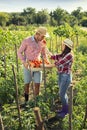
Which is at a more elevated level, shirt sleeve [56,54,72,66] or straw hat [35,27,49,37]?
straw hat [35,27,49,37]

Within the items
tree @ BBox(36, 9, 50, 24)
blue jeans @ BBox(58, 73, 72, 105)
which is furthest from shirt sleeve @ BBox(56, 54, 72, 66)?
tree @ BBox(36, 9, 50, 24)

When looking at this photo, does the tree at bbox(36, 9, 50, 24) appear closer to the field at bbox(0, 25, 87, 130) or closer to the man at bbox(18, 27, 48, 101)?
the field at bbox(0, 25, 87, 130)

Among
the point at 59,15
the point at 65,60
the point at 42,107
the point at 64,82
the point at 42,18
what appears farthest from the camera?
the point at 42,18

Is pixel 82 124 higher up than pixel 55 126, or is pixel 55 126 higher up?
pixel 82 124

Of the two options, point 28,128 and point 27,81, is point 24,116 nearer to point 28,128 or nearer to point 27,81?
point 28,128

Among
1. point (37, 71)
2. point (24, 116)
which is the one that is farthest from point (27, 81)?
point (24, 116)

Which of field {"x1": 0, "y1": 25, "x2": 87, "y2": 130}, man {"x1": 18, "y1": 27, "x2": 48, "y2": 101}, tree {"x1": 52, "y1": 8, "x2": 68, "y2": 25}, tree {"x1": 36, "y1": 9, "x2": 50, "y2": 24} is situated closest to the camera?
field {"x1": 0, "y1": 25, "x2": 87, "y2": 130}

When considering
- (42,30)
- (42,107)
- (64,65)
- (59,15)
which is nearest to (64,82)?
(64,65)

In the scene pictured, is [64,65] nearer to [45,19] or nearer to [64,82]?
[64,82]

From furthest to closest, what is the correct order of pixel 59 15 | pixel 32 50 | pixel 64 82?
pixel 59 15, pixel 32 50, pixel 64 82

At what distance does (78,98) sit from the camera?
5.20m

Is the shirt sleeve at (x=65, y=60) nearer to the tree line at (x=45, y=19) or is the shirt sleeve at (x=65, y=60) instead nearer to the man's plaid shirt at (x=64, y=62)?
the man's plaid shirt at (x=64, y=62)

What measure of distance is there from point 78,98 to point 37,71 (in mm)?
932

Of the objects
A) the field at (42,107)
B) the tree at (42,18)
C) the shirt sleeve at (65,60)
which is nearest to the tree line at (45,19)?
the tree at (42,18)
